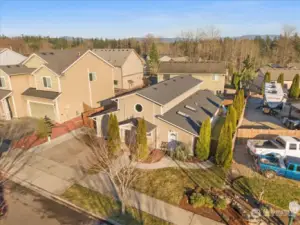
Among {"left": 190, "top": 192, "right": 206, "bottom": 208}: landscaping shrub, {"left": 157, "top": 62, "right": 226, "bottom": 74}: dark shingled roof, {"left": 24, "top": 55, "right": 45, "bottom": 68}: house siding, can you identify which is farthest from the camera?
{"left": 157, "top": 62, "right": 226, "bottom": 74}: dark shingled roof

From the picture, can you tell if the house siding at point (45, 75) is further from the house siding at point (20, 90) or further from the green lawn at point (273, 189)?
the green lawn at point (273, 189)

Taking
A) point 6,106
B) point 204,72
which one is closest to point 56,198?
point 6,106

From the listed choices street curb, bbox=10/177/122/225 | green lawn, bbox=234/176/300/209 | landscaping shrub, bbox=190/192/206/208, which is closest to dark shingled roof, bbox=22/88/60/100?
street curb, bbox=10/177/122/225

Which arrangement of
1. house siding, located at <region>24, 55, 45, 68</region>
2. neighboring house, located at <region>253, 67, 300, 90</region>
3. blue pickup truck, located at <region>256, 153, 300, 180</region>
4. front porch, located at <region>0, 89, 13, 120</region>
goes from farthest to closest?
1. neighboring house, located at <region>253, 67, 300, 90</region>
2. house siding, located at <region>24, 55, 45, 68</region>
3. front porch, located at <region>0, 89, 13, 120</region>
4. blue pickup truck, located at <region>256, 153, 300, 180</region>

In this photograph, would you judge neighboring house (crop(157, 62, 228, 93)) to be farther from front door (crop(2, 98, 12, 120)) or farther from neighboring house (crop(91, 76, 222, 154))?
front door (crop(2, 98, 12, 120))

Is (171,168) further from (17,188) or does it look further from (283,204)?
(17,188)

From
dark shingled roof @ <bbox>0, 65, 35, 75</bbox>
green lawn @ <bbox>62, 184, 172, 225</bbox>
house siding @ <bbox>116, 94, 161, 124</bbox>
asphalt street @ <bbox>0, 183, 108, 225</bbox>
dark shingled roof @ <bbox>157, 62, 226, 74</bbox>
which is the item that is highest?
dark shingled roof @ <bbox>0, 65, 35, 75</bbox>

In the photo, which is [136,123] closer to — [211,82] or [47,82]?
[47,82]
